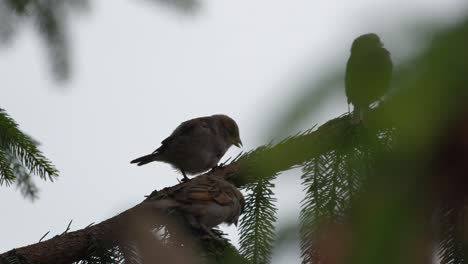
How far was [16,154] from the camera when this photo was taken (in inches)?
127

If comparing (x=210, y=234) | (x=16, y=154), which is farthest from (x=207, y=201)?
(x=16, y=154)

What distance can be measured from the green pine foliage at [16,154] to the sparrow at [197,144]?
10.2 feet

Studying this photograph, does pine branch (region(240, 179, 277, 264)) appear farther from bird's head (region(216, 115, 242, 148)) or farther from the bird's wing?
bird's head (region(216, 115, 242, 148))

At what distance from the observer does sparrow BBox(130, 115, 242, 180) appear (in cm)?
641

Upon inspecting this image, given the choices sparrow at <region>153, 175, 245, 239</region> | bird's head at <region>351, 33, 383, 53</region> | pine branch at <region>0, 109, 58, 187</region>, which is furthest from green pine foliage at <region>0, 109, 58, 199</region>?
bird's head at <region>351, 33, 383, 53</region>

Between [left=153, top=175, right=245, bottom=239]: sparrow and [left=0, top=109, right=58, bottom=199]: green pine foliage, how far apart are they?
61cm

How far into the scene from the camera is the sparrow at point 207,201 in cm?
345

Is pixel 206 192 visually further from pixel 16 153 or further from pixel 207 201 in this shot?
pixel 16 153

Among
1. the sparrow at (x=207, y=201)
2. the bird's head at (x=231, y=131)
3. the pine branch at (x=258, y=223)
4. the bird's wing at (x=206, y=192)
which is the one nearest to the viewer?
the pine branch at (x=258, y=223)

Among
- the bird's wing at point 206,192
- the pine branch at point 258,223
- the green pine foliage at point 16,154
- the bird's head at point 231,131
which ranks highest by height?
the green pine foliage at point 16,154

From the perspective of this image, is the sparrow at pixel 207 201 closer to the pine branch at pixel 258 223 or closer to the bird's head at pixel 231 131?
the pine branch at pixel 258 223

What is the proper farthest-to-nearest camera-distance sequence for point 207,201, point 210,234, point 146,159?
point 146,159
point 207,201
point 210,234

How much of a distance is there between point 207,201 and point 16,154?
1.10 m

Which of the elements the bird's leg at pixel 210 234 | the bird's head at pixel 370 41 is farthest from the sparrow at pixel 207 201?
the bird's head at pixel 370 41
